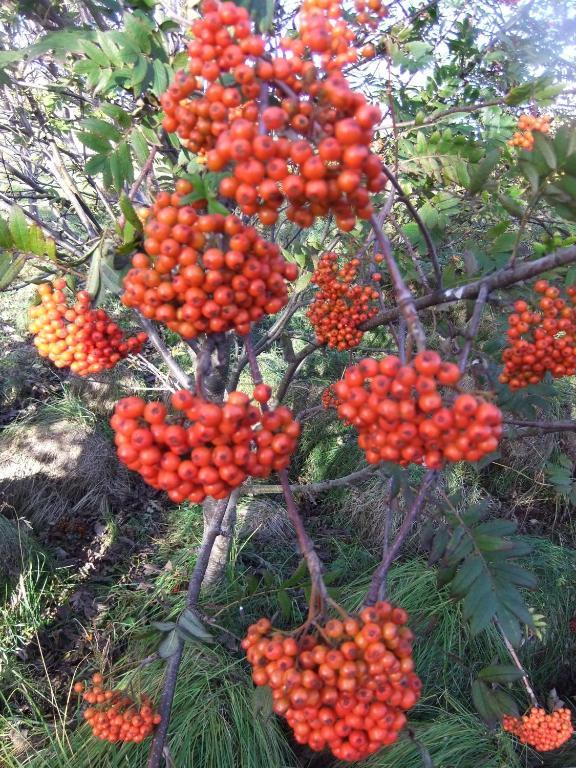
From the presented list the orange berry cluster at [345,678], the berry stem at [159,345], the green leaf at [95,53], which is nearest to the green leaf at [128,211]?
the berry stem at [159,345]

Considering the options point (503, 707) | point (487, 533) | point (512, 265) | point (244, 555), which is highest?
point (512, 265)

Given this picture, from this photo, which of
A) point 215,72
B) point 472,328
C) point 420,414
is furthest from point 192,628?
point 215,72

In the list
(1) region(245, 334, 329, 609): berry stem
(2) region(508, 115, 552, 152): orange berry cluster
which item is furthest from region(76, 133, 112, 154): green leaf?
(2) region(508, 115, 552, 152): orange berry cluster

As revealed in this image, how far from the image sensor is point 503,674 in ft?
6.45

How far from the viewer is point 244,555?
4809 millimetres

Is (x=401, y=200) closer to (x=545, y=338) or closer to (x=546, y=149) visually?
(x=546, y=149)

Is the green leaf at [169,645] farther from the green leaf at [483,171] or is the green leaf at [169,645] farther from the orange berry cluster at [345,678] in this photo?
the green leaf at [483,171]

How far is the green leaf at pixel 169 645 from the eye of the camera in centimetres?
153

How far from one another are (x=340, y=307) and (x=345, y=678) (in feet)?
6.70

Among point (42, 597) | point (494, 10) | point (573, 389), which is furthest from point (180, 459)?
point (573, 389)

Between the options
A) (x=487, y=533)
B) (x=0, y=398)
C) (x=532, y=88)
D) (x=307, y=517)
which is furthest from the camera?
(x=0, y=398)

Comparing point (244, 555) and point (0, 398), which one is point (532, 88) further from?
point (0, 398)

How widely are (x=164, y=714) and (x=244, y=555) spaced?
333 cm

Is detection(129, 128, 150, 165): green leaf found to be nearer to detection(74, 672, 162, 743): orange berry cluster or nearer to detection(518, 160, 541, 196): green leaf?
detection(518, 160, 541, 196): green leaf
